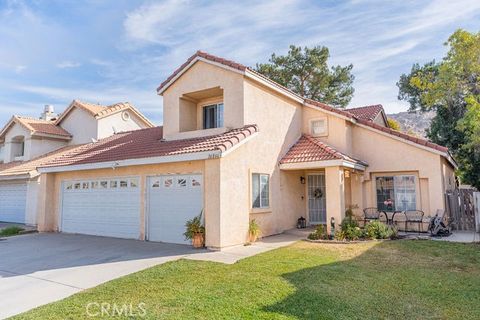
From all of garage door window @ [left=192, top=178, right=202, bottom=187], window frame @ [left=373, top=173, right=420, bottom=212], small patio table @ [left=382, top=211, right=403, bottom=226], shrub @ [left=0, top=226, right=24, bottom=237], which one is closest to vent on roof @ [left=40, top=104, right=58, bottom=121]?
shrub @ [left=0, top=226, right=24, bottom=237]

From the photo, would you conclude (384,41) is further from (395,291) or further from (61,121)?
(61,121)

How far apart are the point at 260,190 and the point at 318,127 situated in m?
5.94

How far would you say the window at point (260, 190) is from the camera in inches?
550

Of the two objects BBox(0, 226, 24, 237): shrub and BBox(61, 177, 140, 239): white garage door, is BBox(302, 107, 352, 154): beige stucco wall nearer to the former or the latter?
BBox(61, 177, 140, 239): white garage door

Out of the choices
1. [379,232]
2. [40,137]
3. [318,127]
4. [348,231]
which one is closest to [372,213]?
[379,232]

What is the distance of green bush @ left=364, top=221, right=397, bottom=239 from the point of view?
1348cm

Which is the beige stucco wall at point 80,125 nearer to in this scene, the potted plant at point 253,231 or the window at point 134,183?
the window at point 134,183

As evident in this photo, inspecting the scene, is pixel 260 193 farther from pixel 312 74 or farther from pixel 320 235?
pixel 312 74

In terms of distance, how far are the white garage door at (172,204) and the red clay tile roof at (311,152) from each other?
5.05 metres

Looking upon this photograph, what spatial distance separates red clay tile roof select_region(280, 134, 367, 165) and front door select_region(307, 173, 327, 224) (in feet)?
6.78

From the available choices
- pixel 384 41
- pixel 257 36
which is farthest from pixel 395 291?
pixel 384 41

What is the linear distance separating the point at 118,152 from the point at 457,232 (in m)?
16.9

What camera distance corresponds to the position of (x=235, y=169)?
12734 millimetres

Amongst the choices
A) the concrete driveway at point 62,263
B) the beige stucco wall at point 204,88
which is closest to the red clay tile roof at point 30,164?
the concrete driveway at point 62,263
